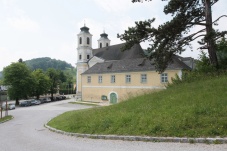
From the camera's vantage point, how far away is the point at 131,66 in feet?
121

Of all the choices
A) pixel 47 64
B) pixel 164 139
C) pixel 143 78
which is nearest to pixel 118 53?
pixel 143 78

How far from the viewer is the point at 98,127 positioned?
11141 mm

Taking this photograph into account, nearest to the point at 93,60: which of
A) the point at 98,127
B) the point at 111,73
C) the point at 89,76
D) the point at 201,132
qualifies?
the point at 89,76

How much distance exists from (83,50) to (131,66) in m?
25.9

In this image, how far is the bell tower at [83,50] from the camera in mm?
58938

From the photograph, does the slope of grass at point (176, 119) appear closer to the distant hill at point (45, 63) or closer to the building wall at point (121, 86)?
the building wall at point (121, 86)

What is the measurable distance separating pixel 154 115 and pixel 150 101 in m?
3.11

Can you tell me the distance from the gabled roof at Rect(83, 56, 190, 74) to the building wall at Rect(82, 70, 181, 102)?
0.64 m

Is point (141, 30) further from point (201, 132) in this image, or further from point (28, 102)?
point (28, 102)

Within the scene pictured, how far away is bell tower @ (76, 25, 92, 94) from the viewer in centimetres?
5894

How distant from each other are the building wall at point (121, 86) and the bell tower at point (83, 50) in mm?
14225

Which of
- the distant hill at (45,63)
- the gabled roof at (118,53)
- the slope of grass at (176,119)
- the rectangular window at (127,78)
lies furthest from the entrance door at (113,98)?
the distant hill at (45,63)

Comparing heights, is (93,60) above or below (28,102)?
above

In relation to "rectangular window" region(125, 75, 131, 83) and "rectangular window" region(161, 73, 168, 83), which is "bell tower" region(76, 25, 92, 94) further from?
"rectangular window" region(161, 73, 168, 83)
